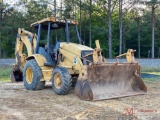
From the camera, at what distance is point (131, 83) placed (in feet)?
23.4

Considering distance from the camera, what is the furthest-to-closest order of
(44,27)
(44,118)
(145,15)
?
(145,15) → (44,27) → (44,118)

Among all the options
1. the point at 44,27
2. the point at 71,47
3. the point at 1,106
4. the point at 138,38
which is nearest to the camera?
the point at 1,106

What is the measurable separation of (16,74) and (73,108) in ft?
16.4

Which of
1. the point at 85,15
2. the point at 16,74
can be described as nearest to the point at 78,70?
the point at 16,74

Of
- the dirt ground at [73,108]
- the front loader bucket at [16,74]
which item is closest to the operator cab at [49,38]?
the dirt ground at [73,108]

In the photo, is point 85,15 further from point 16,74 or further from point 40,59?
point 40,59

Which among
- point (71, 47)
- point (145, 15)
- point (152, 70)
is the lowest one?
point (152, 70)

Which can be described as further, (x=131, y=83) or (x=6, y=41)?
(x=6, y=41)

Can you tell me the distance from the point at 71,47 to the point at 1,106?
254 centimetres

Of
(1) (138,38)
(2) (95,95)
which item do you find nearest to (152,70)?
(2) (95,95)

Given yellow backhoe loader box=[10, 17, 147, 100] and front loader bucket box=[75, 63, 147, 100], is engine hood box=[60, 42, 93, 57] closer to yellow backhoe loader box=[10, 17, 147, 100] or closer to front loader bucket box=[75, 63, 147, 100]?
yellow backhoe loader box=[10, 17, 147, 100]

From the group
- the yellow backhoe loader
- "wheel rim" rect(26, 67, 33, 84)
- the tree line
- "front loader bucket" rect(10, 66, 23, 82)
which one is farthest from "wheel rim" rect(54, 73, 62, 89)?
the tree line

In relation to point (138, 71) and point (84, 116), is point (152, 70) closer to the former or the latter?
point (138, 71)

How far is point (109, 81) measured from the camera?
22.2ft
